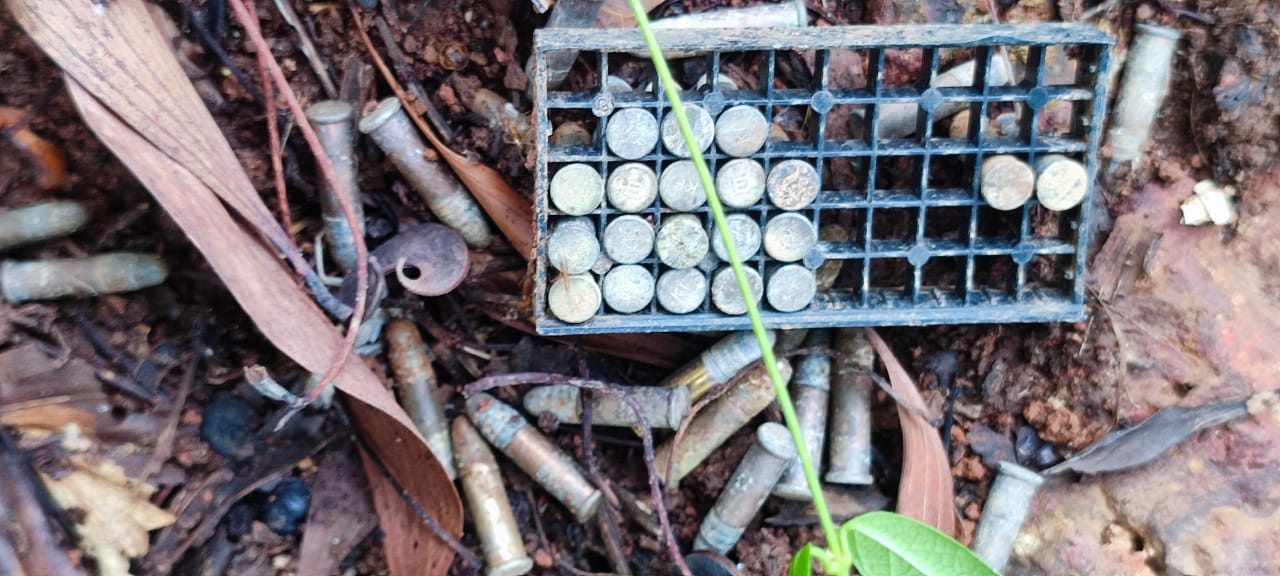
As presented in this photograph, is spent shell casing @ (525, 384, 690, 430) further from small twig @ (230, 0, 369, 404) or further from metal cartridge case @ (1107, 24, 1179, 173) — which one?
metal cartridge case @ (1107, 24, 1179, 173)

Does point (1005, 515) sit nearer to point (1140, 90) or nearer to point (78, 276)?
point (1140, 90)

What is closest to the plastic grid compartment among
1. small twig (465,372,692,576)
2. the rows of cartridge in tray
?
the rows of cartridge in tray

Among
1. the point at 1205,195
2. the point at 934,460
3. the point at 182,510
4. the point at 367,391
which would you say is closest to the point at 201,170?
the point at 367,391

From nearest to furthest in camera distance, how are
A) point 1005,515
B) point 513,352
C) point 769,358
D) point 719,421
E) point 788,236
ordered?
point 769,358, point 788,236, point 1005,515, point 719,421, point 513,352

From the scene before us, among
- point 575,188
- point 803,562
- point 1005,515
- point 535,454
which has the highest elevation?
point 575,188

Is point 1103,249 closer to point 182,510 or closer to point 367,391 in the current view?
point 367,391

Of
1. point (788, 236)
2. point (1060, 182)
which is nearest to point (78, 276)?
point (788, 236)

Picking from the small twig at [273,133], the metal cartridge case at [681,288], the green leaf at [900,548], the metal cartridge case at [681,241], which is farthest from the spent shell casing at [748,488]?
the small twig at [273,133]
